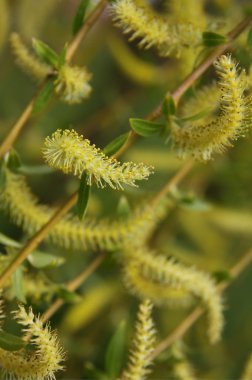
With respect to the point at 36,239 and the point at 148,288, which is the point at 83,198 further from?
the point at 148,288

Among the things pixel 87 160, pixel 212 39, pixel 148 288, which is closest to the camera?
pixel 87 160

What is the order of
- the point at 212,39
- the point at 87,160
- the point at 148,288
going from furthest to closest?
the point at 148,288 < the point at 212,39 < the point at 87,160

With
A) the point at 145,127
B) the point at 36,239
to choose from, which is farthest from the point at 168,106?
the point at 36,239

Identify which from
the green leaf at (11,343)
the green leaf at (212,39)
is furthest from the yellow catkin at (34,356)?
the green leaf at (212,39)

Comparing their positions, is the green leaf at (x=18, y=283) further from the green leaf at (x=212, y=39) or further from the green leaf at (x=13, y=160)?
the green leaf at (x=212, y=39)

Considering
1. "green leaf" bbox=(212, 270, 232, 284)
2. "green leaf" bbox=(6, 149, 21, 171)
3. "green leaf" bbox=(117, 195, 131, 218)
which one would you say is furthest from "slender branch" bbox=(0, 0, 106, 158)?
"green leaf" bbox=(212, 270, 232, 284)
